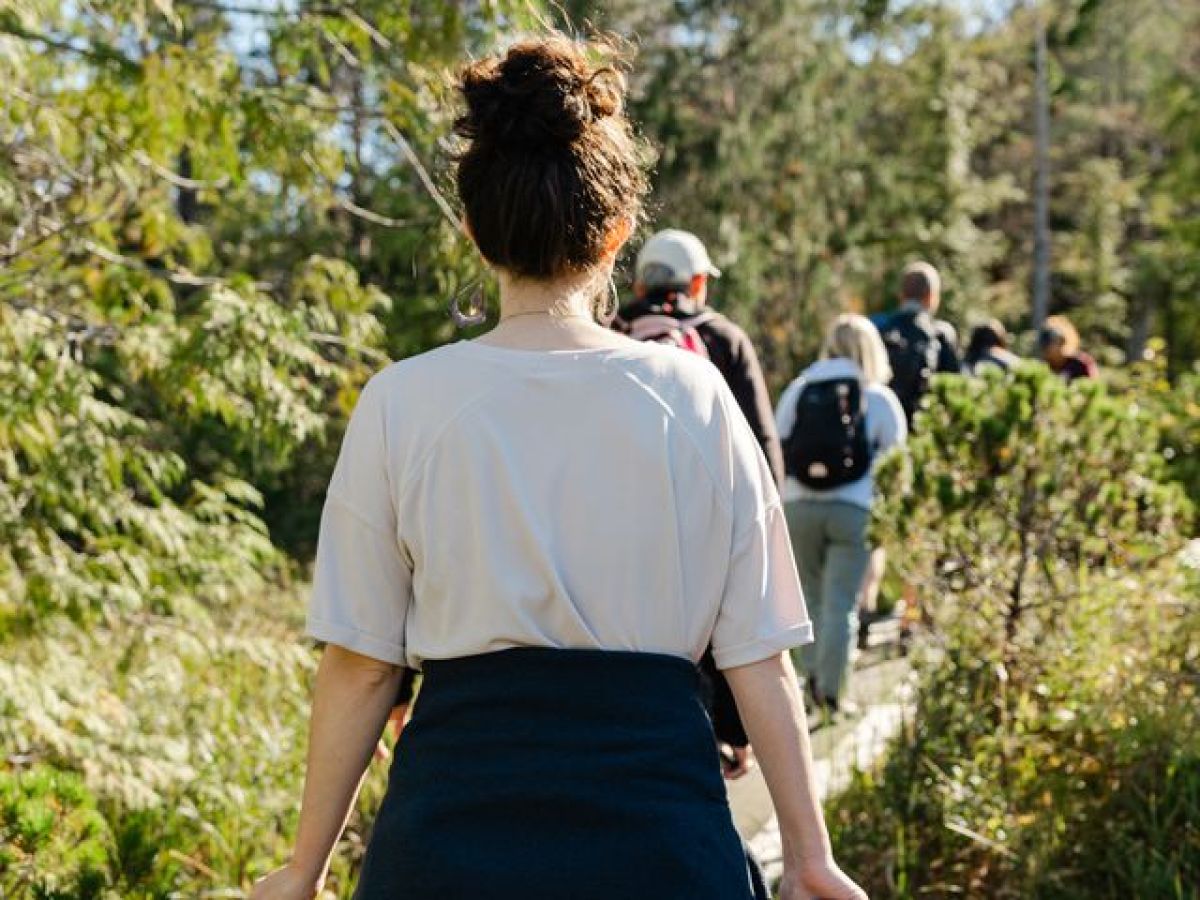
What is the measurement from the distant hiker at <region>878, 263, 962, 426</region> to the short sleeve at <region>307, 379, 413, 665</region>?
665cm

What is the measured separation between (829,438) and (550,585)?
478 cm

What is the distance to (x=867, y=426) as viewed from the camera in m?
6.60

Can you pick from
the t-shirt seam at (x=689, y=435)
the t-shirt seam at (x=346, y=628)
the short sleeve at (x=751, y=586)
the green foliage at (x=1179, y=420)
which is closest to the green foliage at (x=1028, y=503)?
the short sleeve at (x=751, y=586)

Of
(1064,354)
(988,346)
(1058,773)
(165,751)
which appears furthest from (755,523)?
(1064,354)


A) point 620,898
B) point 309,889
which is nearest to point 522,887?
point 620,898

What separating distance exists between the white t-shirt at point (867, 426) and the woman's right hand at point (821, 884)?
470cm

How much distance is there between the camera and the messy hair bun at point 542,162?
72.3 inches

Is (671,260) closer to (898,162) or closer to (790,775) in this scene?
(790,775)

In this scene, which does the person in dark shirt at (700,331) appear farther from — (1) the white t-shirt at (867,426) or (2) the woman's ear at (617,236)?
(2) the woman's ear at (617,236)

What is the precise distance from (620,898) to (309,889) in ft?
1.42

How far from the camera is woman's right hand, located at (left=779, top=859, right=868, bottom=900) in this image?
1.82m

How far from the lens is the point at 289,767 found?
4.86 metres

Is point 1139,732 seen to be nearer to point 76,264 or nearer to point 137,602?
point 137,602

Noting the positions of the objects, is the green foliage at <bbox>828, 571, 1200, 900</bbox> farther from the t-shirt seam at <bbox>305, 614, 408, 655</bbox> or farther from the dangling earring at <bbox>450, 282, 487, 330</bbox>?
the t-shirt seam at <bbox>305, 614, 408, 655</bbox>
